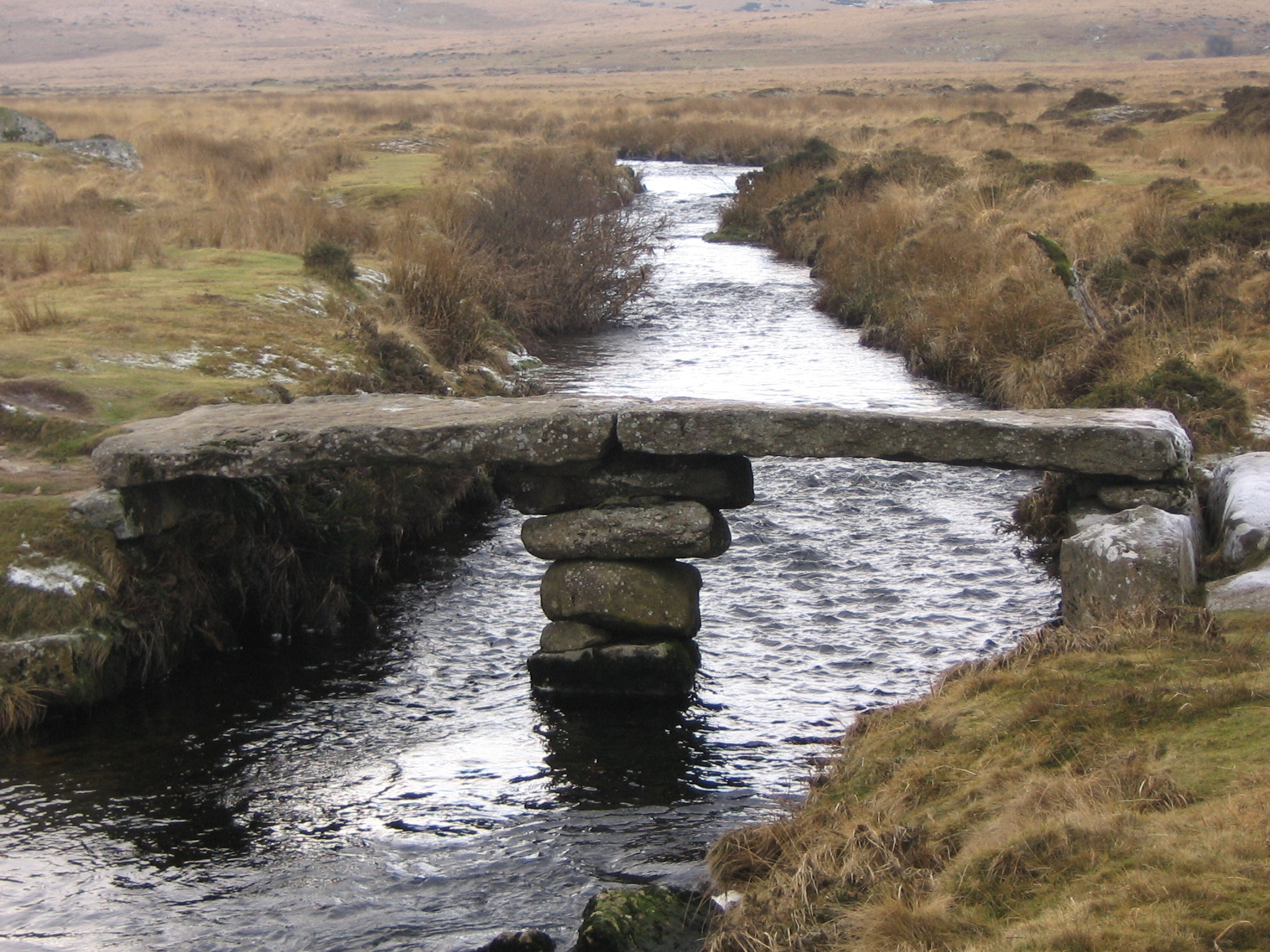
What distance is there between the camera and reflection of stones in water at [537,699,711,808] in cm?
684

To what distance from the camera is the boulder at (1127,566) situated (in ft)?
23.5

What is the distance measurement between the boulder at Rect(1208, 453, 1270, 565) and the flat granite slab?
1.94 feet

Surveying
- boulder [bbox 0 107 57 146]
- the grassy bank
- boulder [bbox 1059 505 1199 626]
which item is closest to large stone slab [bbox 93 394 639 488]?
the grassy bank

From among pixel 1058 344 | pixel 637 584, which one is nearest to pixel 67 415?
pixel 637 584

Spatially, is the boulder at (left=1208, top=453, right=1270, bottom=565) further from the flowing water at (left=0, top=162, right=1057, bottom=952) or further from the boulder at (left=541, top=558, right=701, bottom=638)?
the boulder at (left=541, top=558, right=701, bottom=638)

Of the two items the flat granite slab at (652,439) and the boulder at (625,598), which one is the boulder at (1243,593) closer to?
the flat granite slab at (652,439)

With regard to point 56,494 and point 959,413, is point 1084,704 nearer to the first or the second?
point 959,413

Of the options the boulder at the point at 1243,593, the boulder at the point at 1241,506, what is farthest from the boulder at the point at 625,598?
the boulder at the point at 1241,506

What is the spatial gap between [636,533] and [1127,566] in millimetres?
3015

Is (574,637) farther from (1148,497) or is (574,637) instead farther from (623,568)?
(1148,497)

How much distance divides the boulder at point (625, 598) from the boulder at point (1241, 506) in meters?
3.51

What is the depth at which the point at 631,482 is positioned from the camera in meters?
8.23

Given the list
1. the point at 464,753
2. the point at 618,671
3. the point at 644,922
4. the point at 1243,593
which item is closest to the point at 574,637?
the point at 618,671

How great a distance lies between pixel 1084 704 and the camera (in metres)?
5.73
